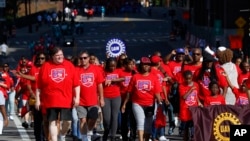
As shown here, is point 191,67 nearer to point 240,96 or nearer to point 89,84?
point 240,96

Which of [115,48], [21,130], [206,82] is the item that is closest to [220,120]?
[206,82]

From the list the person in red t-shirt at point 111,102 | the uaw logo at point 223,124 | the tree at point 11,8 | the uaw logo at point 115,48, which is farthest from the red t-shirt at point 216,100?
the tree at point 11,8

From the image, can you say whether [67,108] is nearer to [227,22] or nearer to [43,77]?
[43,77]

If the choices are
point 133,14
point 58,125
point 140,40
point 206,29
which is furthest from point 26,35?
point 58,125

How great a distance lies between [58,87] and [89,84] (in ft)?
6.47

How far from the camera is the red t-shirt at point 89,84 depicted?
17.1 meters

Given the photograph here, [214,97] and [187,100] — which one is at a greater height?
[214,97]

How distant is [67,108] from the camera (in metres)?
15.4

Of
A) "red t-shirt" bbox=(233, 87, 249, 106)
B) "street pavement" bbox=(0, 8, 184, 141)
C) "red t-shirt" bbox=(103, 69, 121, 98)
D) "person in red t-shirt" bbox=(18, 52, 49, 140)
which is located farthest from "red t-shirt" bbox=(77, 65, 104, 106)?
"street pavement" bbox=(0, 8, 184, 141)

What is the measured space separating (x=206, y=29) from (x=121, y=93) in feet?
162

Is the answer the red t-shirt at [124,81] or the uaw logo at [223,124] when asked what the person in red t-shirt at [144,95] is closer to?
the red t-shirt at [124,81]

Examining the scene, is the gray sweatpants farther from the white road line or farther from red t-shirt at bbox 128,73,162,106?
the white road line

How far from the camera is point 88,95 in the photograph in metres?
17.2

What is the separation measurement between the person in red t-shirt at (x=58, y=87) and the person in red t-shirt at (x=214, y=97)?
2477 mm
